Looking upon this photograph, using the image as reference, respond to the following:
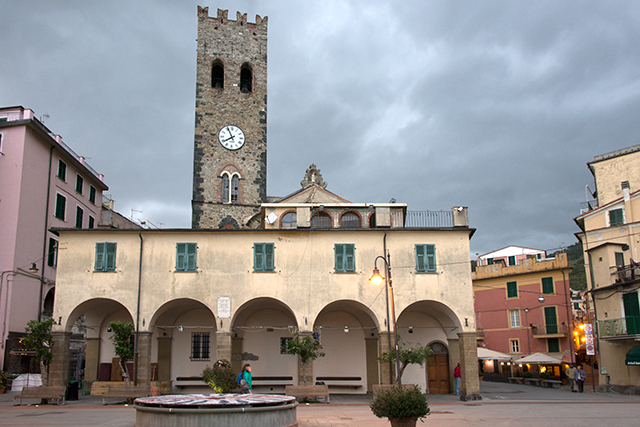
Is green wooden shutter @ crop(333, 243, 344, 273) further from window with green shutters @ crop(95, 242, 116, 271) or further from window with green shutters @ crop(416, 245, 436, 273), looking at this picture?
window with green shutters @ crop(95, 242, 116, 271)

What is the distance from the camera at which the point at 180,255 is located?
2492 cm

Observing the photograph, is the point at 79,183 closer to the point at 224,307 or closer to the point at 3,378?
the point at 3,378

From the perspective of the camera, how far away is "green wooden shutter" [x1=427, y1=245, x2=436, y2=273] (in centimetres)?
2528

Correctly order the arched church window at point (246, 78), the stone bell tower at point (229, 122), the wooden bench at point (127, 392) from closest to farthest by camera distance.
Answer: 1. the wooden bench at point (127, 392)
2. the stone bell tower at point (229, 122)
3. the arched church window at point (246, 78)

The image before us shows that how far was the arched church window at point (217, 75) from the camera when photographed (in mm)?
45719

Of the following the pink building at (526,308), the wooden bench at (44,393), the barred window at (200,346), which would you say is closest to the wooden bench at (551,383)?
the pink building at (526,308)

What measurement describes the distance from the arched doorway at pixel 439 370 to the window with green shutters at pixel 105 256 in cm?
1671

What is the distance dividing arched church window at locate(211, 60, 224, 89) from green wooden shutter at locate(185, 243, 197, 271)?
23.9 metres

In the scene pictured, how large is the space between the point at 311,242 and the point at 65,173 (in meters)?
22.0

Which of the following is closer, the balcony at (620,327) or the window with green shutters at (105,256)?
the window with green shutters at (105,256)

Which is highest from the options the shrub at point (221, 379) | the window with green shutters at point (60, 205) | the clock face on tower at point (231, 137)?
the clock face on tower at point (231, 137)

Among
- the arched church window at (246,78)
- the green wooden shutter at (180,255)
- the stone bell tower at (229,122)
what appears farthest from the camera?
the arched church window at (246,78)

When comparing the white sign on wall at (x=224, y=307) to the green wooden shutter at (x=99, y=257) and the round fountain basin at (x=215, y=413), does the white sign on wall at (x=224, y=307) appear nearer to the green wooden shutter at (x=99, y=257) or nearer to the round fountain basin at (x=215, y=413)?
the green wooden shutter at (x=99, y=257)

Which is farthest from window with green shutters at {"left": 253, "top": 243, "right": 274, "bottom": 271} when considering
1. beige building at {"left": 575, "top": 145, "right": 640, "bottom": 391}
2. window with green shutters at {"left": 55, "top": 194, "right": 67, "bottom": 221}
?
beige building at {"left": 575, "top": 145, "right": 640, "bottom": 391}
